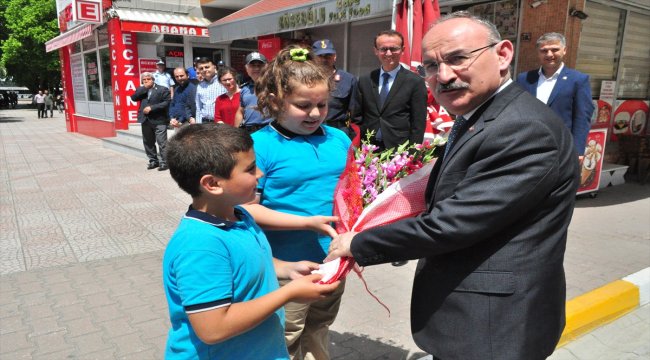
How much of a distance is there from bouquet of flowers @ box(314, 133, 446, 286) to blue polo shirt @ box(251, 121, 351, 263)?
0.55 feet

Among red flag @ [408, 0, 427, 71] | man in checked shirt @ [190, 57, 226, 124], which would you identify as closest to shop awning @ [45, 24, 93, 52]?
man in checked shirt @ [190, 57, 226, 124]

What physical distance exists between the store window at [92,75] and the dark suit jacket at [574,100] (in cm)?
1688

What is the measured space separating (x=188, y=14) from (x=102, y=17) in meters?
3.05

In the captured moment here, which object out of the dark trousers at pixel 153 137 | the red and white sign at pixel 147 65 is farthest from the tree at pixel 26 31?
the dark trousers at pixel 153 137

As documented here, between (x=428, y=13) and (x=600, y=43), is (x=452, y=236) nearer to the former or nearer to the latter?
(x=428, y=13)

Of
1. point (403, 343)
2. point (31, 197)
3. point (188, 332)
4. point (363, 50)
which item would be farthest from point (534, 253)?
point (363, 50)

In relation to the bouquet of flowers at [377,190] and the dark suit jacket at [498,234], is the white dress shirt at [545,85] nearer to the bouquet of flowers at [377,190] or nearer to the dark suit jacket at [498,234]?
the bouquet of flowers at [377,190]

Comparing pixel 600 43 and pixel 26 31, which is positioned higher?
pixel 26 31

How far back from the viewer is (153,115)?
385 inches

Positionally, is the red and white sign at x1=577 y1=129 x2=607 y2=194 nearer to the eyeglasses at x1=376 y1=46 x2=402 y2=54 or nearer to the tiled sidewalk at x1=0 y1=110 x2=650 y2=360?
the tiled sidewalk at x1=0 y1=110 x2=650 y2=360

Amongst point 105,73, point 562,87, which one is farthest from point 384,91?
point 105,73

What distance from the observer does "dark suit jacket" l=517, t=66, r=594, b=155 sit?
16.6ft

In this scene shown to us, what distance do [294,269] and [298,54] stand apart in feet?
3.14

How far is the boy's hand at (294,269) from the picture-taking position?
171cm
